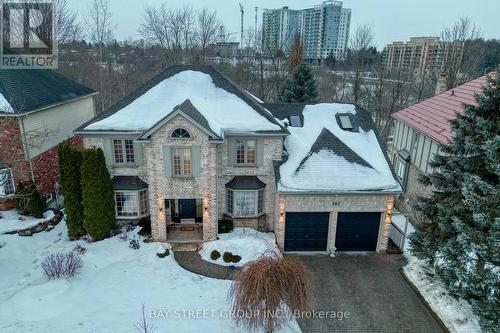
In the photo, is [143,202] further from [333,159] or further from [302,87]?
[302,87]

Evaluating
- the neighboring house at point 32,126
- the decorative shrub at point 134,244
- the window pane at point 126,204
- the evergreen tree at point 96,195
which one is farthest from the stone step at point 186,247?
the neighboring house at point 32,126

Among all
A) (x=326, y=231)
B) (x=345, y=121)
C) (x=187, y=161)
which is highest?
(x=345, y=121)

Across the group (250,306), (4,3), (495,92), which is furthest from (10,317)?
(4,3)

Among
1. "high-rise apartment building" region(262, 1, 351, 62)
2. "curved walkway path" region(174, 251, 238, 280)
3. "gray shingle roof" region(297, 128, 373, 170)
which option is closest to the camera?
"curved walkway path" region(174, 251, 238, 280)

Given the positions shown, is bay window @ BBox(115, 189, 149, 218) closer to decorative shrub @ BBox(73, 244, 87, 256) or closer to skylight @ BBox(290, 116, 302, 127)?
decorative shrub @ BBox(73, 244, 87, 256)

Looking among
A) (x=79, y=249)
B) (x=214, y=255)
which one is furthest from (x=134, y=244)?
(x=214, y=255)

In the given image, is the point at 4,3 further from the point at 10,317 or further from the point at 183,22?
the point at 10,317

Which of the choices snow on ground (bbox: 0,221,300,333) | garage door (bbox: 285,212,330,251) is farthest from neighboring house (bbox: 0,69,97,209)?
garage door (bbox: 285,212,330,251)
